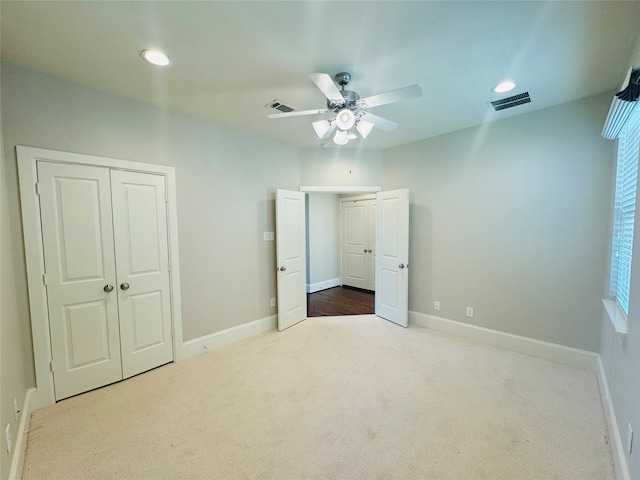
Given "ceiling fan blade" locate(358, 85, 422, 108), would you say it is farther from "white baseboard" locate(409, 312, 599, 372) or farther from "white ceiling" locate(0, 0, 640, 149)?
"white baseboard" locate(409, 312, 599, 372)

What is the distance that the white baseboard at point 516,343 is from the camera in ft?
8.86

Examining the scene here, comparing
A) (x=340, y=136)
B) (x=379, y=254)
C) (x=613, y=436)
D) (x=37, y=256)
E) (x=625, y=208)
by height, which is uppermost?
(x=340, y=136)

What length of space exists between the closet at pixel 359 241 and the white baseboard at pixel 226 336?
2.77 meters

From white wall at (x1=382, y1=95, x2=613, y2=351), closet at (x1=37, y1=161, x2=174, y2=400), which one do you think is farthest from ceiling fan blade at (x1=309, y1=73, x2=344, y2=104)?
white wall at (x1=382, y1=95, x2=613, y2=351)

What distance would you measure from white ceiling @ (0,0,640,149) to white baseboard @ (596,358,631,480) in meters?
2.51

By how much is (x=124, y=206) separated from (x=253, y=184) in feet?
4.88

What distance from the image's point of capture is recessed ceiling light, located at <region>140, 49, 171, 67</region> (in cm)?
185

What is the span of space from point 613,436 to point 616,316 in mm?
820

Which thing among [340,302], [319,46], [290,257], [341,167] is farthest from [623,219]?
[340,302]

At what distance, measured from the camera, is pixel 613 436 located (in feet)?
5.70

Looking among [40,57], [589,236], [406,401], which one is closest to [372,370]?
[406,401]

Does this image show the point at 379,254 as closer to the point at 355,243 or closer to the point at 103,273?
the point at 355,243

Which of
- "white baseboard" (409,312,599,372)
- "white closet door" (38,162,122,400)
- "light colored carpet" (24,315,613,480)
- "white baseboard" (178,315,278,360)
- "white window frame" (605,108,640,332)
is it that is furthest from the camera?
"white baseboard" (178,315,278,360)

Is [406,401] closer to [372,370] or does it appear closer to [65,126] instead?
[372,370]
